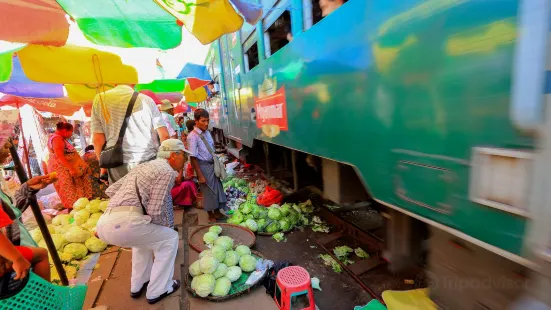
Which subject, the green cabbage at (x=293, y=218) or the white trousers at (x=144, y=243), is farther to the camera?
the green cabbage at (x=293, y=218)

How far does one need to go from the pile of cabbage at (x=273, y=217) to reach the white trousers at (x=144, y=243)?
1698 mm

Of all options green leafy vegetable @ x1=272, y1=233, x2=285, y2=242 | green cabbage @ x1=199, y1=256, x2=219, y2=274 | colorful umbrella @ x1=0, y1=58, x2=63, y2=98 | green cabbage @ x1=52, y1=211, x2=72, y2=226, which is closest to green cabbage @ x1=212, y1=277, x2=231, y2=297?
green cabbage @ x1=199, y1=256, x2=219, y2=274

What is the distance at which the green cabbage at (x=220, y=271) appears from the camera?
2.66 metres

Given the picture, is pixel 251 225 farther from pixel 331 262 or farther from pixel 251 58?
pixel 251 58

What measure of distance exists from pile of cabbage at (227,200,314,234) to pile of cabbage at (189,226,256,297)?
41.6 inches

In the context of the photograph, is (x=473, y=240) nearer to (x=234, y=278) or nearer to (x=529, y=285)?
(x=529, y=285)

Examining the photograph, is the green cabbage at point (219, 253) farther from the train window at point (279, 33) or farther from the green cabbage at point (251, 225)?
the train window at point (279, 33)

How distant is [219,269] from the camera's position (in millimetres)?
2715

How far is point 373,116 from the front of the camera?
5.49 ft

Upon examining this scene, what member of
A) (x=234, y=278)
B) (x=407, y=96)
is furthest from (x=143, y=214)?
(x=407, y=96)

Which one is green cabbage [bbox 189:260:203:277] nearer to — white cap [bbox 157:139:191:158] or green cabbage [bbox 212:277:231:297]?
green cabbage [bbox 212:277:231:297]

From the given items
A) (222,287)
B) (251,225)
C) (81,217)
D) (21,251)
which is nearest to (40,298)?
(21,251)

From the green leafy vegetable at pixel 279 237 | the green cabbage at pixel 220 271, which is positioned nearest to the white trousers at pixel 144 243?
the green cabbage at pixel 220 271

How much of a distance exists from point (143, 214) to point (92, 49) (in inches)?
111
